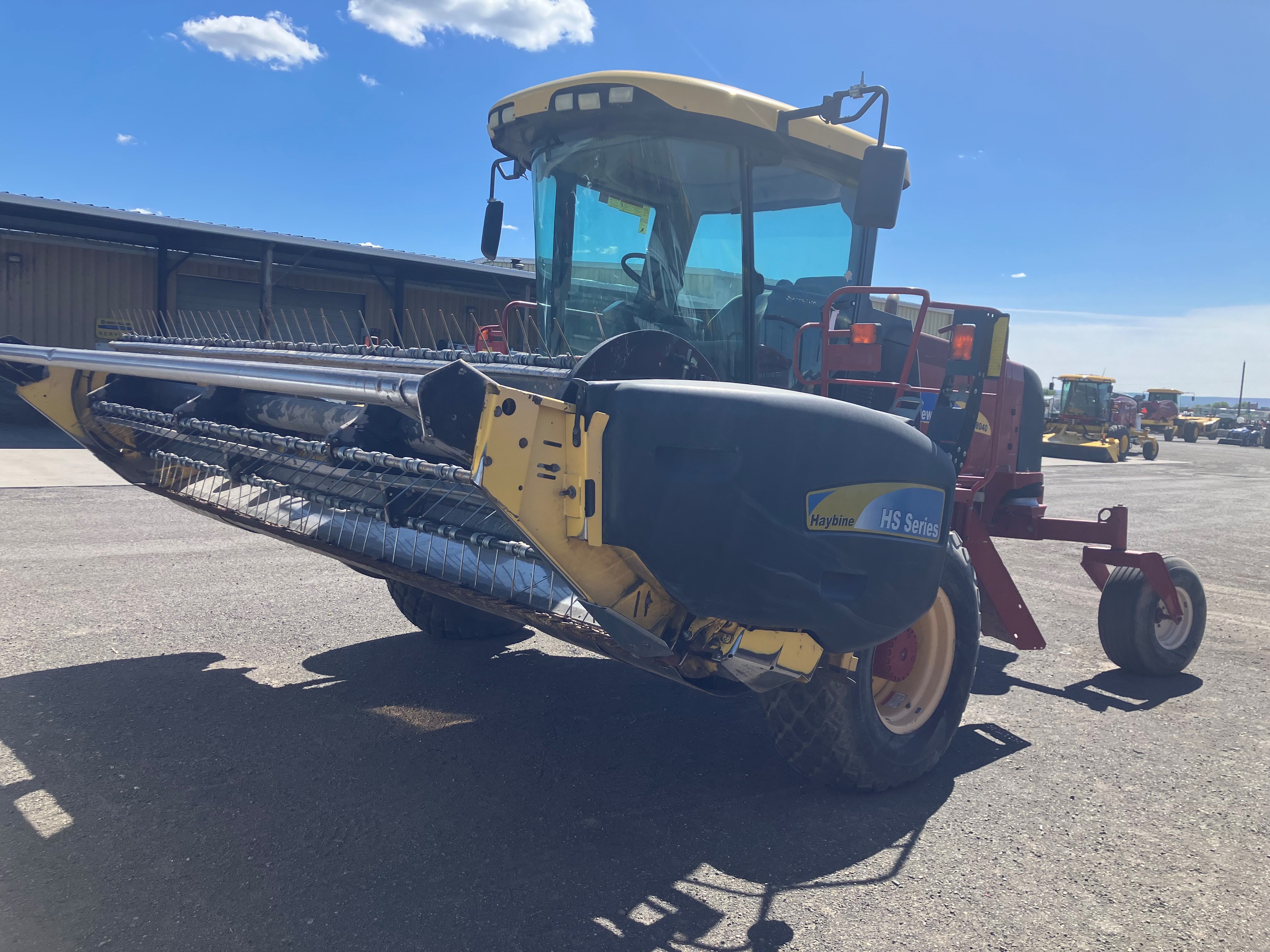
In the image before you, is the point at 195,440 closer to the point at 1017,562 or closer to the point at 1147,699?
the point at 1147,699

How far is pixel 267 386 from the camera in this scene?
2.53 m

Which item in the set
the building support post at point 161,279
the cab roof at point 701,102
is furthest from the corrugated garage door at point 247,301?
the cab roof at point 701,102

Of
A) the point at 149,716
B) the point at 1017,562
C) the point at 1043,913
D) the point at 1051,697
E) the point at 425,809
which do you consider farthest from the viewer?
the point at 1017,562

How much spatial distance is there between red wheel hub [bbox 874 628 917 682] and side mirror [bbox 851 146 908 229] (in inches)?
58.9

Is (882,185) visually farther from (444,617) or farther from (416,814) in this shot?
(444,617)

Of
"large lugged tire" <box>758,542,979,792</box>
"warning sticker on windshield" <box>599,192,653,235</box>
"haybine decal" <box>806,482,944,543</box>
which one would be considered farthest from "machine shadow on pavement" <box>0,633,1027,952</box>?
"warning sticker on windshield" <box>599,192,653,235</box>

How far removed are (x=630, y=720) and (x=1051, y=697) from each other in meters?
2.19

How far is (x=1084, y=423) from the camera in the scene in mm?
27969

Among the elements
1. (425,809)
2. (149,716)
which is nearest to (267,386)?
(425,809)

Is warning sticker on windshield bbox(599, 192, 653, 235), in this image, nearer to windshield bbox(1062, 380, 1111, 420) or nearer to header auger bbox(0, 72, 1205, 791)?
header auger bbox(0, 72, 1205, 791)

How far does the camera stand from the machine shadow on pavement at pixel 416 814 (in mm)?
2301

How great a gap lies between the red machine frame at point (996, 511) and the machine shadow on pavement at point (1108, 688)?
1.05ft

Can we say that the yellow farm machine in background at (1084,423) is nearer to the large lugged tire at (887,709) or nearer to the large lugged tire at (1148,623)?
the large lugged tire at (1148,623)

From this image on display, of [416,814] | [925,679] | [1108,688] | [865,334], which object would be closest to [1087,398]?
[1108,688]
